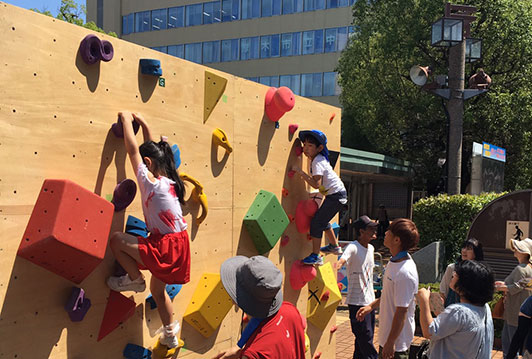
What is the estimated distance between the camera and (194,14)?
40.1m

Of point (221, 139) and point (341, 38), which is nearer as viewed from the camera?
point (221, 139)

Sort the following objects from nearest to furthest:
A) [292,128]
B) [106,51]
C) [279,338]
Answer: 1. [279,338]
2. [106,51]
3. [292,128]

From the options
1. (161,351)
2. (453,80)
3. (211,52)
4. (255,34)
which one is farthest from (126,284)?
(211,52)

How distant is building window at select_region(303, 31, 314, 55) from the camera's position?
36.8 m

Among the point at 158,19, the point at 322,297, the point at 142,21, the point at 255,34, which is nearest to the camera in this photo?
the point at 322,297

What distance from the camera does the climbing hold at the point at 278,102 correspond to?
5.12 m

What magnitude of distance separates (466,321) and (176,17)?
134 ft

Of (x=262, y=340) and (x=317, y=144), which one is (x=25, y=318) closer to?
(x=262, y=340)

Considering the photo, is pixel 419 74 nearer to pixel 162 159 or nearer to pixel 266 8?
pixel 162 159

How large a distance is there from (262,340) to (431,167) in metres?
20.6

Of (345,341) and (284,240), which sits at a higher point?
(284,240)

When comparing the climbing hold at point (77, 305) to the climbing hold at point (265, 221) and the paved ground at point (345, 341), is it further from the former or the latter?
the paved ground at point (345, 341)

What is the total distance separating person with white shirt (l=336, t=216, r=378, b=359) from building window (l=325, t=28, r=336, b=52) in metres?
32.3

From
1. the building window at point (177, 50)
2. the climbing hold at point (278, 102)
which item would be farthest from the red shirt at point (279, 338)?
the building window at point (177, 50)
